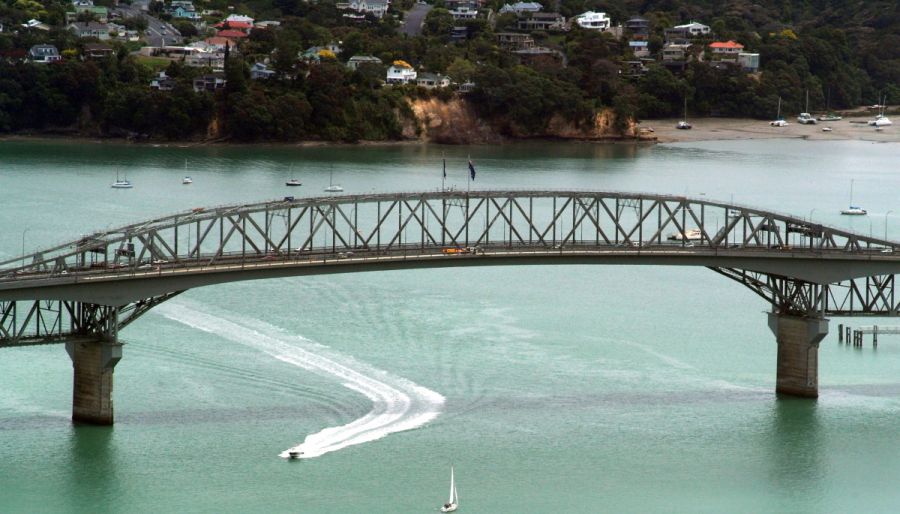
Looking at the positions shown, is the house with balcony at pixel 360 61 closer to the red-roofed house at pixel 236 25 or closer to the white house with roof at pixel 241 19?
the red-roofed house at pixel 236 25

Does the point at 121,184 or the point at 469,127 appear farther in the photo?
the point at 469,127

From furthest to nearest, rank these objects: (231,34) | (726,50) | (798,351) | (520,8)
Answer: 1. (520,8)
2. (726,50)
3. (231,34)
4. (798,351)

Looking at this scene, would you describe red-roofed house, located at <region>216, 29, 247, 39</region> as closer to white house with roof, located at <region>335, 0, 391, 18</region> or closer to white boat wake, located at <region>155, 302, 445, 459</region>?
white house with roof, located at <region>335, 0, 391, 18</region>

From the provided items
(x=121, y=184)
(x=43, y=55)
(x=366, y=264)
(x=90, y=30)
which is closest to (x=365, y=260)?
(x=366, y=264)

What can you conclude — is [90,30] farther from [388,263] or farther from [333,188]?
[388,263]

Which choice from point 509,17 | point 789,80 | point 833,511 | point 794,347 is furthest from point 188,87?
point 833,511

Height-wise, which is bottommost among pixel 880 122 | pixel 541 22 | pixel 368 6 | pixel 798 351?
pixel 798 351

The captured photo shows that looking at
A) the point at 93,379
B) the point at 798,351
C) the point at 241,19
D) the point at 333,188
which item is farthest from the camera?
the point at 241,19
